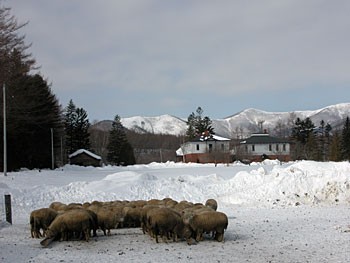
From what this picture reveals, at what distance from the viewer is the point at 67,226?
14.5 m

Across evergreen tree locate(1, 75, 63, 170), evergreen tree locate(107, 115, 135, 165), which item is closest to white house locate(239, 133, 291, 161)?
evergreen tree locate(107, 115, 135, 165)

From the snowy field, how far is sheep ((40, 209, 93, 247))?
0.37 m

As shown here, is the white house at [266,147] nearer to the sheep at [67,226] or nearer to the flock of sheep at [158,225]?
the flock of sheep at [158,225]

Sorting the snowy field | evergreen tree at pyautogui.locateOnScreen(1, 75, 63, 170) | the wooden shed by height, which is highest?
evergreen tree at pyautogui.locateOnScreen(1, 75, 63, 170)

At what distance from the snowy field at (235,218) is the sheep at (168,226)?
354 mm

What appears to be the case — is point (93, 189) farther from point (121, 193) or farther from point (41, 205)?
point (41, 205)

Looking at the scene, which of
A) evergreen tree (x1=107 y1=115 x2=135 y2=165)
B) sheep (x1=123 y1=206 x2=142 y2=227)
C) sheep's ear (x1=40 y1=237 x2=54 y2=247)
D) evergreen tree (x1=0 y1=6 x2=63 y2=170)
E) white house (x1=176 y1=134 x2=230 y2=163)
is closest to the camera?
sheep's ear (x1=40 y1=237 x2=54 y2=247)

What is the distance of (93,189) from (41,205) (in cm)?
412

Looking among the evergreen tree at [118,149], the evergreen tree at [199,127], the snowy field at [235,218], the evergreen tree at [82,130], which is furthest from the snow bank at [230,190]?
the evergreen tree at [199,127]

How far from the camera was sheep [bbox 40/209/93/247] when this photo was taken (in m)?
14.5

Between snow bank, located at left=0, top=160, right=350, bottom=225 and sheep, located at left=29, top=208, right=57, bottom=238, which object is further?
snow bank, located at left=0, top=160, right=350, bottom=225

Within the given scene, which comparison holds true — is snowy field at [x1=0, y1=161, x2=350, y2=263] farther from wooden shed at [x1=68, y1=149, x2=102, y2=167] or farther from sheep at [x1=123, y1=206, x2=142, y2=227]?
wooden shed at [x1=68, y1=149, x2=102, y2=167]

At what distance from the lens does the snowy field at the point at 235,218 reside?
12.5m

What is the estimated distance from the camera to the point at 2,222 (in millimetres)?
18219
